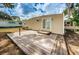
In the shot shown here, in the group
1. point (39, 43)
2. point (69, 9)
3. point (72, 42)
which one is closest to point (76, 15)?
point (69, 9)

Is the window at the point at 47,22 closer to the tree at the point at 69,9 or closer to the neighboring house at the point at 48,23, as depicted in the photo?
the neighboring house at the point at 48,23

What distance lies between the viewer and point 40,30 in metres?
1.60

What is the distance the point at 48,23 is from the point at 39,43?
0.78ft

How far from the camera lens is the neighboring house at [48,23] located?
5.15ft

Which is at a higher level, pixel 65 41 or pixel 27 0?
pixel 27 0

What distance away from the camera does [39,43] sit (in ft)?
5.17

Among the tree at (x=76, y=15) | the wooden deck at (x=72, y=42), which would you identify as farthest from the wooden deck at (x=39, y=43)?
the tree at (x=76, y=15)

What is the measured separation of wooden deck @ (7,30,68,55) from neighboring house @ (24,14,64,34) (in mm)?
63

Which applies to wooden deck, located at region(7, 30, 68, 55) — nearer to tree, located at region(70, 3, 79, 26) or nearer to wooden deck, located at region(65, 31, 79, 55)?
wooden deck, located at region(65, 31, 79, 55)

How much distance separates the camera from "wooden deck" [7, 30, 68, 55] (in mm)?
1559

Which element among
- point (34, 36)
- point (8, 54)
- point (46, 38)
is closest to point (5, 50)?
point (8, 54)

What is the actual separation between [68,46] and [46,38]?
25cm

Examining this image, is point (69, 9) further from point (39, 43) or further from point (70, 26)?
point (39, 43)
